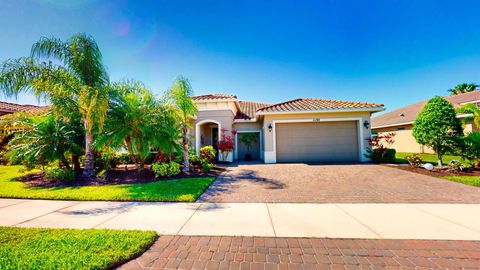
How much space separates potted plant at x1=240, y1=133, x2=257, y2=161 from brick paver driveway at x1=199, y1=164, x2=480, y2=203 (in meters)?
6.17

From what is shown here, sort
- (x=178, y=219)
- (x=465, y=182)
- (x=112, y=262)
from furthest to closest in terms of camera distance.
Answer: (x=465, y=182), (x=178, y=219), (x=112, y=262)

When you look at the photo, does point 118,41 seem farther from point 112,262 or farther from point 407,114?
point 407,114

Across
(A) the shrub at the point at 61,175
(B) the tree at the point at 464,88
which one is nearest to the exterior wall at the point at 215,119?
(A) the shrub at the point at 61,175

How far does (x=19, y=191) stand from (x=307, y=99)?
16.7m

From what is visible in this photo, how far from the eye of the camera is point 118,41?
7965mm

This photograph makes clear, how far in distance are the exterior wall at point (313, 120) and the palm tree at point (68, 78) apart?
8.98 m

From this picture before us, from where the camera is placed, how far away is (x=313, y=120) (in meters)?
12.0

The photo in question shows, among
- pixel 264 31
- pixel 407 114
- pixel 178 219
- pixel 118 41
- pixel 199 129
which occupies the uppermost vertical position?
pixel 264 31

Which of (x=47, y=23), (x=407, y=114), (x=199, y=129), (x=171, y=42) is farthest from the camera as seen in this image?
(x=407, y=114)

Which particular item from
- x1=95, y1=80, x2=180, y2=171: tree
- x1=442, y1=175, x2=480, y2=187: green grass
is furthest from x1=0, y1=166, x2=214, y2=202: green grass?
x1=442, y1=175, x2=480, y2=187: green grass

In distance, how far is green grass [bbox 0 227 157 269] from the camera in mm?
2285

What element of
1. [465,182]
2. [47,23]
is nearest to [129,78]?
[47,23]

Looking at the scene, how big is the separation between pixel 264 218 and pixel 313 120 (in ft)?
32.1

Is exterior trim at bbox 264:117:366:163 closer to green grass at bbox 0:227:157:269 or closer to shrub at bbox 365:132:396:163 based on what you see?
shrub at bbox 365:132:396:163
